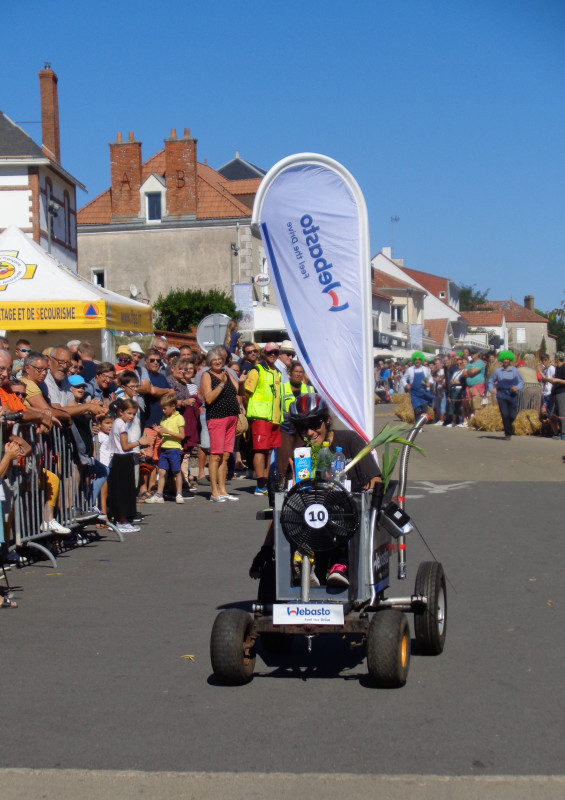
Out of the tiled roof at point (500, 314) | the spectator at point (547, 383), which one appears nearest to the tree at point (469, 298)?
the tiled roof at point (500, 314)

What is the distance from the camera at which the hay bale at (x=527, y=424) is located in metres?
22.4

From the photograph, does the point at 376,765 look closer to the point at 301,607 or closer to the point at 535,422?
the point at 301,607

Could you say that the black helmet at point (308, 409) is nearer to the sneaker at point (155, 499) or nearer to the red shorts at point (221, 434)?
the red shorts at point (221, 434)

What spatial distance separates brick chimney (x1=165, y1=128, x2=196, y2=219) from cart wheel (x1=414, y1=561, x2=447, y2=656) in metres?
45.8

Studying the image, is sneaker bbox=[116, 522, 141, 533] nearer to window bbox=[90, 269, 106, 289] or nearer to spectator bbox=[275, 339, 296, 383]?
spectator bbox=[275, 339, 296, 383]

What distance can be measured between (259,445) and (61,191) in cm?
3377

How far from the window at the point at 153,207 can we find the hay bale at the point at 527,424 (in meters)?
33.3

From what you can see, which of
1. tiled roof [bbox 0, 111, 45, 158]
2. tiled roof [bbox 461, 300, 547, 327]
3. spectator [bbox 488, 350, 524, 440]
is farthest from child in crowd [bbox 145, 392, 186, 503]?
tiled roof [bbox 461, 300, 547, 327]

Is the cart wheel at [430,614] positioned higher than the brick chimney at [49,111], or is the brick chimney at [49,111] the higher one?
→ the brick chimney at [49,111]

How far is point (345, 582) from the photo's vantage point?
542 centimetres

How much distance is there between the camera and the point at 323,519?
5.38 m

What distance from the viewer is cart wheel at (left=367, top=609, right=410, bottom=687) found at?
5195mm

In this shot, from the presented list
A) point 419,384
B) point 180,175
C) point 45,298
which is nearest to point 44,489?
point 45,298

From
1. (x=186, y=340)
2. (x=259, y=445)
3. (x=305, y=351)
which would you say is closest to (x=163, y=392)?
(x=259, y=445)
